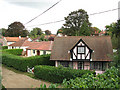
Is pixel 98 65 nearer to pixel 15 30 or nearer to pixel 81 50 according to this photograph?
pixel 81 50

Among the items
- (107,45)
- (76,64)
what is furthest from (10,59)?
(107,45)

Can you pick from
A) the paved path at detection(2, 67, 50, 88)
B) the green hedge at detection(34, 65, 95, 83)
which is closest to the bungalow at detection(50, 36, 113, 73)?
the green hedge at detection(34, 65, 95, 83)

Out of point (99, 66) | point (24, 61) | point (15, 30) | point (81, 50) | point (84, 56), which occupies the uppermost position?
point (15, 30)

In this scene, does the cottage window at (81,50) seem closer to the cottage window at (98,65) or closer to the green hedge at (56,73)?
the cottage window at (98,65)

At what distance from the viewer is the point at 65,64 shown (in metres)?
17.6

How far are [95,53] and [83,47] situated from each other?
6.42 feet

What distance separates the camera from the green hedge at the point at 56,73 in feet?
40.6

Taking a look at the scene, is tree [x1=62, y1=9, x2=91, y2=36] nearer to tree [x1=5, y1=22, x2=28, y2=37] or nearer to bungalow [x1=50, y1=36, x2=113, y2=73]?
tree [x1=5, y1=22, x2=28, y2=37]

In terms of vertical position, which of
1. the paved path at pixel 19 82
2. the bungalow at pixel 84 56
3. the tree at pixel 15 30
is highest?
the tree at pixel 15 30

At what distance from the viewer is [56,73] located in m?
13.3

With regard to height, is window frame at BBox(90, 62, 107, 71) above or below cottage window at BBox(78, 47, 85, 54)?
below

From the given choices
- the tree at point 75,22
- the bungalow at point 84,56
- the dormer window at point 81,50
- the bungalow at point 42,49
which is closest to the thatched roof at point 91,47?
the bungalow at point 84,56

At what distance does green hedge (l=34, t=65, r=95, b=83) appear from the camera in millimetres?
12375

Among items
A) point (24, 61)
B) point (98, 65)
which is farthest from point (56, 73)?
point (98, 65)
